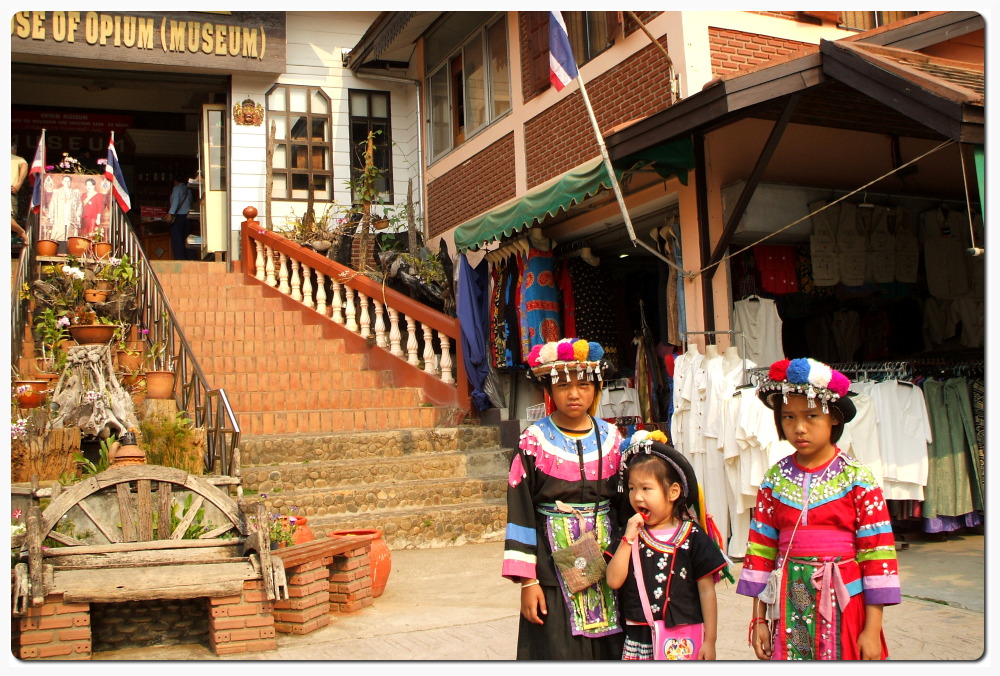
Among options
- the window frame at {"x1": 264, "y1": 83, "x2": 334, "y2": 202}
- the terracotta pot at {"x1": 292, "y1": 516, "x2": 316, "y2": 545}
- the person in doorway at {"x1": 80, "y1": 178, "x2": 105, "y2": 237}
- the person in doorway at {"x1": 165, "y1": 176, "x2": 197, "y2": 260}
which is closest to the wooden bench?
the terracotta pot at {"x1": 292, "y1": 516, "x2": 316, "y2": 545}

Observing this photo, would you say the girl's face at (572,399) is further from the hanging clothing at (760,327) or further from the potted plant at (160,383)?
the potted plant at (160,383)

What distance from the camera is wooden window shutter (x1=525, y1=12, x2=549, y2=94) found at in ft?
35.4

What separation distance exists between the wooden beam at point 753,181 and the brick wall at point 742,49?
4.00 ft

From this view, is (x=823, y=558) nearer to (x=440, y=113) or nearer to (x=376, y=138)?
(x=440, y=113)

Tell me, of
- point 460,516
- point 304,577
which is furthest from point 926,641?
point 460,516

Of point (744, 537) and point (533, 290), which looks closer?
point (744, 537)

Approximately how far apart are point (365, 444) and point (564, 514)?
5.89 metres

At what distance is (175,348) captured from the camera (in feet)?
31.7

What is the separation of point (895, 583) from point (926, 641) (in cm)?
217

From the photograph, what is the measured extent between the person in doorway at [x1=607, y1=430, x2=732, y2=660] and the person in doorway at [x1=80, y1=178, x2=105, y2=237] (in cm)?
983

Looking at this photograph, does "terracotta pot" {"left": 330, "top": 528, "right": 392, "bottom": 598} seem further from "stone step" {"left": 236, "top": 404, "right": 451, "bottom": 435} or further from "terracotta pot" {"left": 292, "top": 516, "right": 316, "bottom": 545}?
"stone step" {"left": 236, "top": 404, "right": 451, "bottom": 435}

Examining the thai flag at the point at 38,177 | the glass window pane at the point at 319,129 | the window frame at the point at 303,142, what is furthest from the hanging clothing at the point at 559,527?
the glass window pane at the point at 319,129

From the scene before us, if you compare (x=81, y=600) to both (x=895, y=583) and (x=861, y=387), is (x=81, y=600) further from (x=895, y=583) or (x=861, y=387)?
(x=861, y=387)

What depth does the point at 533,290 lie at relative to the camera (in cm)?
984
